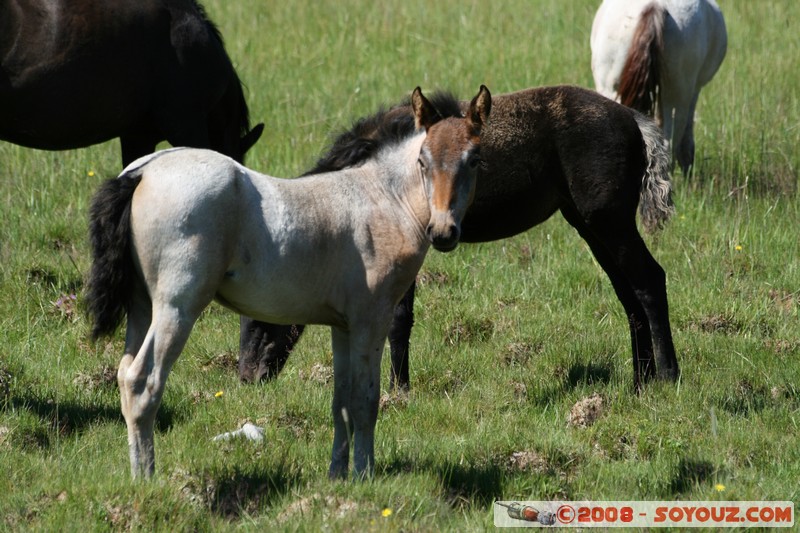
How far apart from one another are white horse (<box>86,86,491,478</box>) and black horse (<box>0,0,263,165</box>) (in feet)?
7.59

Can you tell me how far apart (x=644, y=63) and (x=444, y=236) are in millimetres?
5105

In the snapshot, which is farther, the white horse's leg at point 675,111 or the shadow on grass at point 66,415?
the white horse's leg at point 675,111

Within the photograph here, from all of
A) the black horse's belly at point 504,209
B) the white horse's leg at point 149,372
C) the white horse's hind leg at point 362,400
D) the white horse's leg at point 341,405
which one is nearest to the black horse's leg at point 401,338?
the black horse's belly at point 504,209

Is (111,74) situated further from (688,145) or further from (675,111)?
(688,145)

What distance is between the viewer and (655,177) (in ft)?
21.2

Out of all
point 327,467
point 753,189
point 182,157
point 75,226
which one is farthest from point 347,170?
point 753,189

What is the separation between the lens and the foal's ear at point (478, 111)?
4852 mm

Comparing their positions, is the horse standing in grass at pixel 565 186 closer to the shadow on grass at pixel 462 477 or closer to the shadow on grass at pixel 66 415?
the shadow on grass at pixel 66 415

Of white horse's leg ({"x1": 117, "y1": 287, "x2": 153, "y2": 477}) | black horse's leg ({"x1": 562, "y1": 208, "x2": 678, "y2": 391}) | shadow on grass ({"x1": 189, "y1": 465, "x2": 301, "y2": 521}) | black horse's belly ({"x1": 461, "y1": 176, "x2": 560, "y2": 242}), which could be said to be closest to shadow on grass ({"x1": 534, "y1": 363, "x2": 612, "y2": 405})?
black horse's leg ({"x1": 562, "y1": 208, "x2": 678, "y2": 391})

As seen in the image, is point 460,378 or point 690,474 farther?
point 460,378

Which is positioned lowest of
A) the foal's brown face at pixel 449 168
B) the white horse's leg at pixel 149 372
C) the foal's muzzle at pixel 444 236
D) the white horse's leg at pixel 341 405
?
the white horse's leg at pixel 341 405

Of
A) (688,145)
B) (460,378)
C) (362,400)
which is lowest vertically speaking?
(460,378)

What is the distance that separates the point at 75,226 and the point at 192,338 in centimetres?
194

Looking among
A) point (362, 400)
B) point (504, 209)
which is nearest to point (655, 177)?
point (504, 209)
